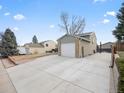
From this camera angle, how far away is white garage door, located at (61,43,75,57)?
1786 centimetres

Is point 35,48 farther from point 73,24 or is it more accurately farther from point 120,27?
point 120,27

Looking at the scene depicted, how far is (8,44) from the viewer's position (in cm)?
2920

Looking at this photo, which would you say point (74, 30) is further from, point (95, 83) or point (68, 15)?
point (95, 83)

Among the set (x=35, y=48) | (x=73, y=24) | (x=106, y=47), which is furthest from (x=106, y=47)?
(x=35, y=48)

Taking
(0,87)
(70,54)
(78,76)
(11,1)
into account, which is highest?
(11,1)

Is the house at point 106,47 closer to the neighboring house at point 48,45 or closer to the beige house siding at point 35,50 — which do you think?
the neighboring house at point 48,45

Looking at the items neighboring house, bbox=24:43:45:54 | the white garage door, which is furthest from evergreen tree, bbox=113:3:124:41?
neighboring house, bbox=24:43:45:54

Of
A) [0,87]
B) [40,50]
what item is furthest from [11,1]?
[40,50]

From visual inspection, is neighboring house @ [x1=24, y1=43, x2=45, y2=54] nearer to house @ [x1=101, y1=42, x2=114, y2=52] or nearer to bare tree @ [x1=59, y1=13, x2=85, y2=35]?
bare tree @ [x1=59, y1=13, x2=85, y2=35]

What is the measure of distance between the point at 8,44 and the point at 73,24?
1774 centimetres

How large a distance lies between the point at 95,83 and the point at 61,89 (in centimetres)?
201

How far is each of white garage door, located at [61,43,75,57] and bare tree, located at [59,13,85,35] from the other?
17.3 metres

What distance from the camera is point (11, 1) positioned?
12.9m

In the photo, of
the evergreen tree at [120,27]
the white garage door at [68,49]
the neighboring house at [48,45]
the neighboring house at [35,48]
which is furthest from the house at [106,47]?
the neighboring house at [35,48]
